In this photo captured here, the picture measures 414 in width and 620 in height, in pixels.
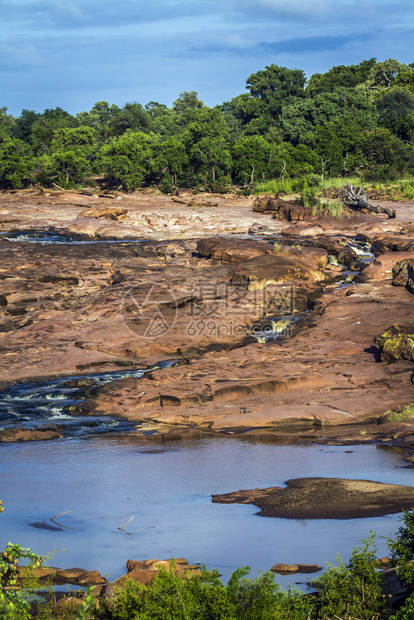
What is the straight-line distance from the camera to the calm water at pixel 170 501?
220 inches

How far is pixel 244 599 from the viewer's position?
162 inches

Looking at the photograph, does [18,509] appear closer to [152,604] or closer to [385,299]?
[152,604]

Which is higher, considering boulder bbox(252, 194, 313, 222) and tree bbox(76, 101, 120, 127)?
tree bbox(76, 101, 120, 127)

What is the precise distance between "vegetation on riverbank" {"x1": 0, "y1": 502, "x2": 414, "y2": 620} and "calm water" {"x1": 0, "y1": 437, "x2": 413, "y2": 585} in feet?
2.27

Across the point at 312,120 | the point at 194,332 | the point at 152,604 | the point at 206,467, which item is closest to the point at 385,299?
the point at 194,332

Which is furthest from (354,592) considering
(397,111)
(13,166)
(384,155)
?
(397,111)

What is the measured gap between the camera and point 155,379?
41.3 ft

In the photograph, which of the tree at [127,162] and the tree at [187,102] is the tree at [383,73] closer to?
the tree at [187,102]

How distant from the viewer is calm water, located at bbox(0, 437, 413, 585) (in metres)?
5.60

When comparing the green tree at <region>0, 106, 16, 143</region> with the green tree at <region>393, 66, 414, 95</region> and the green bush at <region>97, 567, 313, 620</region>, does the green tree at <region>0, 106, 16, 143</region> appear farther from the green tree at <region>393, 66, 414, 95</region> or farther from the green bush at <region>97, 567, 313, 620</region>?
the green bush at <region>97, 567, 313, 620</region>

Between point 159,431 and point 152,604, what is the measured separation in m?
6.33

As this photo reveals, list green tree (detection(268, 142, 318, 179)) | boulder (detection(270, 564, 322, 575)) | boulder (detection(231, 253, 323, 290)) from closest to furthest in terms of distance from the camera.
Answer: boulder (detection(270, 564, 322, 575)), boulder (detection(231, 253, 323, 290)), green tree (detection(268, 142, 318, 179))

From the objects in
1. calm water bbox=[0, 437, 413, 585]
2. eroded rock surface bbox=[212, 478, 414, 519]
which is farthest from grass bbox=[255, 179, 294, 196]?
eroded rock surface bbox=[212, 478, 414, 519]

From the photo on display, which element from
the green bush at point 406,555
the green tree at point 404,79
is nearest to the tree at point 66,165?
the green tree at point 404,79
